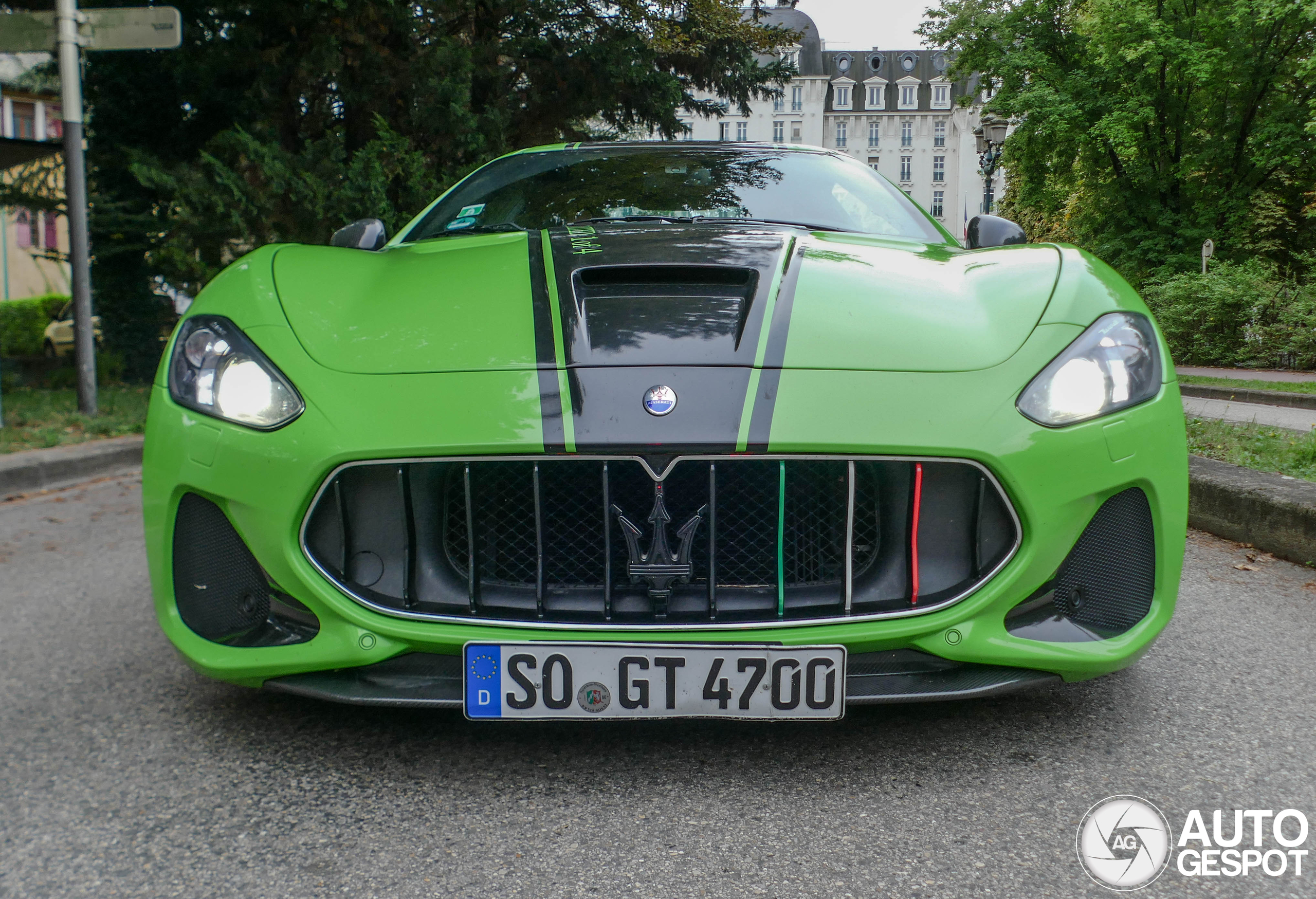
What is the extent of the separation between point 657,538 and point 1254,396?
11683 millimetres

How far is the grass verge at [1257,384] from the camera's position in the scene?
1160 cm

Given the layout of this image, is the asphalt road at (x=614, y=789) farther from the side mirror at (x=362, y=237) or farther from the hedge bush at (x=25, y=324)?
the hedge bush at (x=25, y=324)

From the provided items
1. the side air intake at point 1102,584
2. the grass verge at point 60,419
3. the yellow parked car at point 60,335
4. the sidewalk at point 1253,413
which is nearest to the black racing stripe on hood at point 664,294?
the side air intake at point 1102,584

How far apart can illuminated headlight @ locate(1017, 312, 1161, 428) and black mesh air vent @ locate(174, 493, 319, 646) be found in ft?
4.44

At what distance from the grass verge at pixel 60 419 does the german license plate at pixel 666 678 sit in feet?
15.1

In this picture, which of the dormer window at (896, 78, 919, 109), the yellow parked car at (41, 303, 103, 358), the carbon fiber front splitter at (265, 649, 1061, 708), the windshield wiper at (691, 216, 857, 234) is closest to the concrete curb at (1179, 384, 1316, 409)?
the windshield wiper at (691, 216, 857, 234)

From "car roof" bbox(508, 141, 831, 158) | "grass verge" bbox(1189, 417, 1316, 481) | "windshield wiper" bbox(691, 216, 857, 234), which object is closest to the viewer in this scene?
"windshield wiper" bbox(691, 216, 857, 234)

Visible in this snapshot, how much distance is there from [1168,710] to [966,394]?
89 cm

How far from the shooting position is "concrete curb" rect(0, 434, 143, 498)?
5.60 metres

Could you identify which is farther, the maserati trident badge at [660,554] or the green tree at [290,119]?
the green tree at [290,119]

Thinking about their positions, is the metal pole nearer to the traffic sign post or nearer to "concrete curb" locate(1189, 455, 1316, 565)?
the traffic sign post

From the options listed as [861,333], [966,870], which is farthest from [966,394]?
[966,870]

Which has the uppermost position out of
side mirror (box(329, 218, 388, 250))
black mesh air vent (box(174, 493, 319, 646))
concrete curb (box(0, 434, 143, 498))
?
side mirror (box(329, 218, 388, 250))

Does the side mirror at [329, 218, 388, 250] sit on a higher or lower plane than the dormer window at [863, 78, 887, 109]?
lower
